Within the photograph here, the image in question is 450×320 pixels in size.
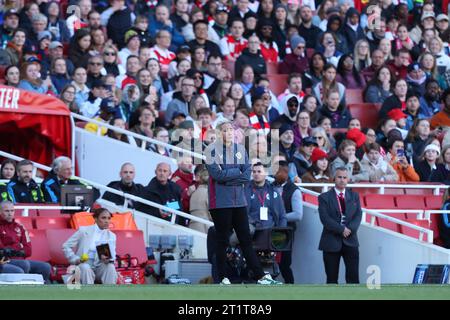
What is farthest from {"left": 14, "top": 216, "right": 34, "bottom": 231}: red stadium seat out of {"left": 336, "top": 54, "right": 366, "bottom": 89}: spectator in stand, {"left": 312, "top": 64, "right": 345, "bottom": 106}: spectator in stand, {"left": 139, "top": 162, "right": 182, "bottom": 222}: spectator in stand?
{"left": 336, "top": 54, "right": 366, "bottom": 89}: spectator in stand

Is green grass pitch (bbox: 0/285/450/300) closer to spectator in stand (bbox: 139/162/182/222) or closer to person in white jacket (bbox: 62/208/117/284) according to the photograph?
person in white jacket (bbox: 62/208/117/284)

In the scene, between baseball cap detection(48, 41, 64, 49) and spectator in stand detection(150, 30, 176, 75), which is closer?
baseball cap detection(48, 41, 64, 49)

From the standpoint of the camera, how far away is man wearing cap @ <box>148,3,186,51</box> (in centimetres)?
2234

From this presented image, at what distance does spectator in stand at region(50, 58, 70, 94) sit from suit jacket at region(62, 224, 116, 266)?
13.8 ft

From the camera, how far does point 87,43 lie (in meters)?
20.6

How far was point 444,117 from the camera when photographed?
69.3ft

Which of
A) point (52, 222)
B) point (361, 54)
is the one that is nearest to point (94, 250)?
point (52, 222)

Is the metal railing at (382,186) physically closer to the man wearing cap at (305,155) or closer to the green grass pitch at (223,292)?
the man wearing cap at (305,155)

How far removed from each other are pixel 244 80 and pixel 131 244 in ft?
18.4

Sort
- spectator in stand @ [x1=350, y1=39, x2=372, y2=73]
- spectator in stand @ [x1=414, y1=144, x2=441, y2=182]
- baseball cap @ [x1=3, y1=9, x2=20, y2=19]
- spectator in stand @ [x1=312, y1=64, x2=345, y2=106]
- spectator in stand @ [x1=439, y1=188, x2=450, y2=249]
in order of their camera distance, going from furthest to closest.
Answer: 1. spectator in stand @ [x1=350, y1=39, x2=372, y2=73]
2. spectator in stand @ [x1=312, y1=64, x2=345, y2=106]
3. baseball cap @ [x1=3, y1=9, x2=20, y2=19]
4. spectator in stand @ [x1=414, y1=144, x2=441, y2=182]
5. spectator in stand @ [x1=439, y1=188, x2=450, y2=249]

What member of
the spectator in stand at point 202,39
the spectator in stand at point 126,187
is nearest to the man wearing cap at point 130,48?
the spectator in stand at point 202,39

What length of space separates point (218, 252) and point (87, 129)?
4.92 m

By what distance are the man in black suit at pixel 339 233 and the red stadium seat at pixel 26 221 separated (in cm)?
331

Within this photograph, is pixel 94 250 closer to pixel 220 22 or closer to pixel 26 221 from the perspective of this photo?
pixel 26 221
